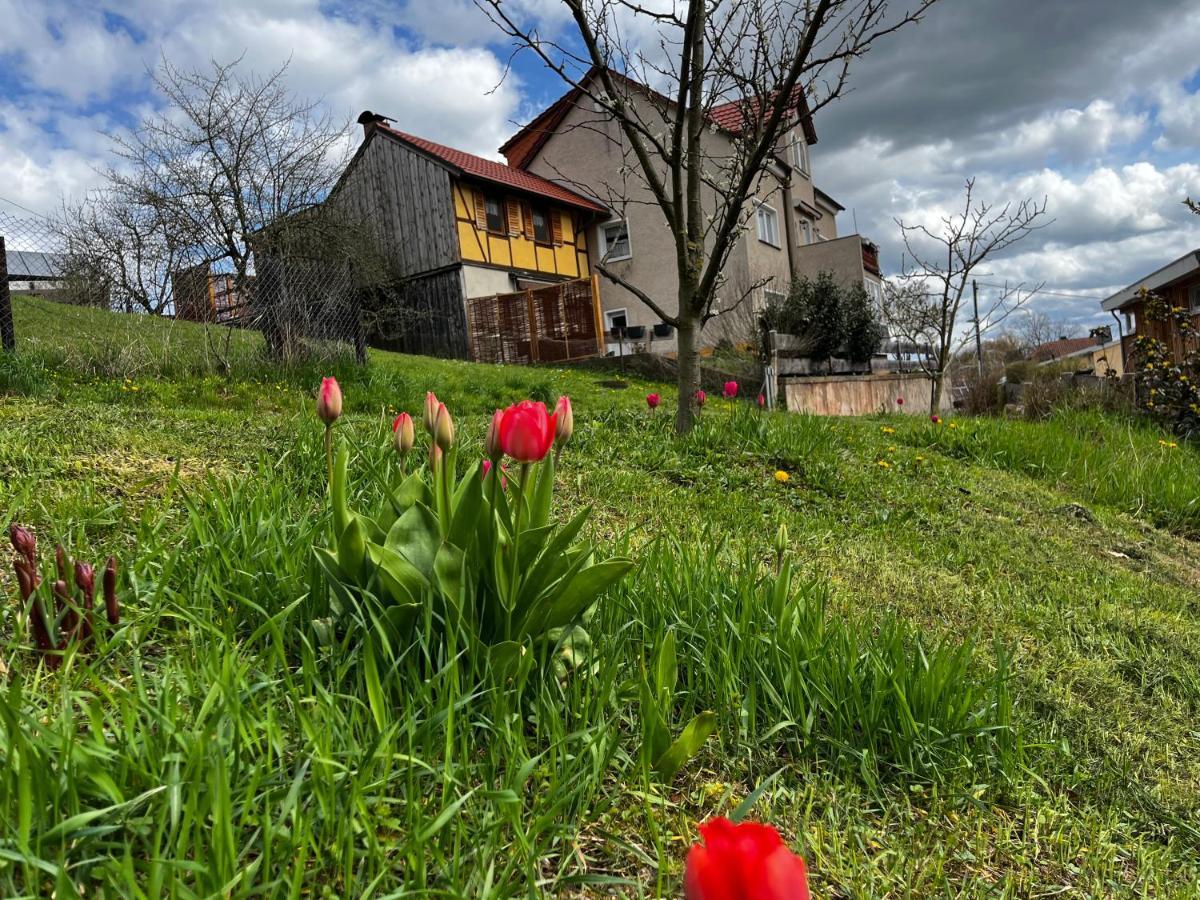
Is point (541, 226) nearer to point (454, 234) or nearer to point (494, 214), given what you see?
point (494, 214)

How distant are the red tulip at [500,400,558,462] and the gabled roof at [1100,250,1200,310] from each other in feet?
53.9

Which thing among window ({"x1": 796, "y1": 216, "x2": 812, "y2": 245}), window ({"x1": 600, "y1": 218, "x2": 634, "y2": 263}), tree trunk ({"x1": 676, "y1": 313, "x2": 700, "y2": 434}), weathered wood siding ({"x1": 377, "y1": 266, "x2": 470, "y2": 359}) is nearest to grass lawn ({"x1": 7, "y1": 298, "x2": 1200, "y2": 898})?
tree trunk ({"x1": 676, "y1": 313, "x2": 700, "y2": 434})

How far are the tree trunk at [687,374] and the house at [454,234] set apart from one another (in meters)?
14.7

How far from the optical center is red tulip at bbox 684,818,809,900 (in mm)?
527

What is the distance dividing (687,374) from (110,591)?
4492 millimetres

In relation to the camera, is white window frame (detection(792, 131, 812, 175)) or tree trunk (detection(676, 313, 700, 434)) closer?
tree trunk (detection(676, 313, 700, 434))

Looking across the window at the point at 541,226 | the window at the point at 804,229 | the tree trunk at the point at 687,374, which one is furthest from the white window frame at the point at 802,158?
the tree trunk at the point at 687,374

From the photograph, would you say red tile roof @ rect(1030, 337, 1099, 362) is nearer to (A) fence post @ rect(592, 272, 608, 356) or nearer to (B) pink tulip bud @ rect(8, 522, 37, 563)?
(A) fence post @ rect(592, 272, 608, 356)

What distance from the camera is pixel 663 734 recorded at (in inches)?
61.6

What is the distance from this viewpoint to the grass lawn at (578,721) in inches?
44.8

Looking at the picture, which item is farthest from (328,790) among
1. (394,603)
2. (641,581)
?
(641,581)

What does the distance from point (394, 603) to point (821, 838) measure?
1.02 metres

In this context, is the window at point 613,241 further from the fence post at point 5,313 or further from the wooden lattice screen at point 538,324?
the fence post at point 5,313

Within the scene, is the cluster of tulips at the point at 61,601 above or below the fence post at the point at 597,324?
below
